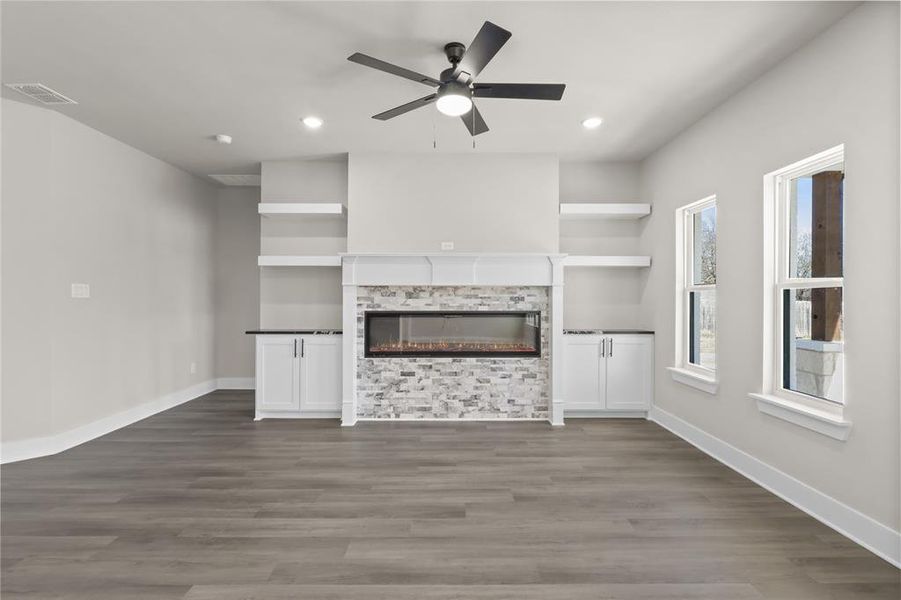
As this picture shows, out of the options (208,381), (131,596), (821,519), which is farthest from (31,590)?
(208,381)

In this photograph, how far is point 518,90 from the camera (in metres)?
2.77

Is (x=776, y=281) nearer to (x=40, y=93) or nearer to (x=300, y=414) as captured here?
(x=300, y=414)

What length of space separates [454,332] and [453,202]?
1.36 metres

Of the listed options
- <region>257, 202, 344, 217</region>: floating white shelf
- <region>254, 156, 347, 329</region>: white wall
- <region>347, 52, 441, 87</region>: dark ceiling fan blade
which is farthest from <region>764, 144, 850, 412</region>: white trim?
<region>254, 156, 347, 329</region>: white wall

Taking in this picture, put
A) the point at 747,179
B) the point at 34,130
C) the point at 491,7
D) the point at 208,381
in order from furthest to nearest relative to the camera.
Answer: the point at 208,381 → the point at 34,130 → the point at 747,179 → the point at 491,7

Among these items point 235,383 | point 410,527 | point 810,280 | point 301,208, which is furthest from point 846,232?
point 235,383

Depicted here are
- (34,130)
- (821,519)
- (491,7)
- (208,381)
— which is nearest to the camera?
(491,7)

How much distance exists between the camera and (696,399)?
3.95 meters

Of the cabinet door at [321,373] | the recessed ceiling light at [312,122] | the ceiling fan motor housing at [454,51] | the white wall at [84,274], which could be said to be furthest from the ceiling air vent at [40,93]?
the ceiling fan motor housing at [454,51]

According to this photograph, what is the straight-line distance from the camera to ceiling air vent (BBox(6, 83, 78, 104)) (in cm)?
325

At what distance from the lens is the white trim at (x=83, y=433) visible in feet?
11.7

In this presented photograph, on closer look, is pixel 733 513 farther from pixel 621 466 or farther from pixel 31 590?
pixel 31 590

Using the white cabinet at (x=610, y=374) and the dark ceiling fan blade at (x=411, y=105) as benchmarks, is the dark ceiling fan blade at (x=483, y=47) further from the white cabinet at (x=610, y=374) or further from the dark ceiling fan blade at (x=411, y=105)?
the white cabinet at (x=610, y=374)

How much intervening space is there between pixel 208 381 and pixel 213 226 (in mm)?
2032
